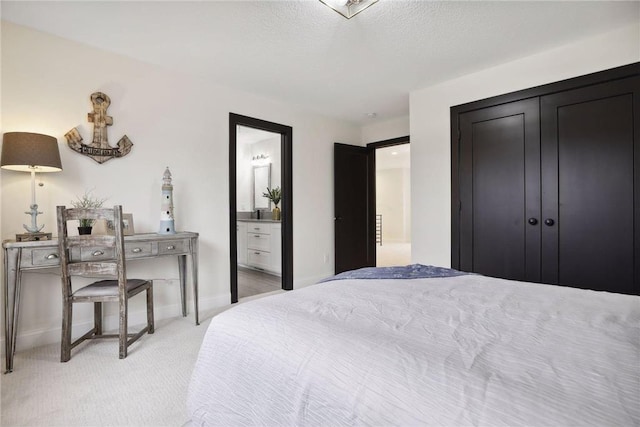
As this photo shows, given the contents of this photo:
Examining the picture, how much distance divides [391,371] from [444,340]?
25 cm

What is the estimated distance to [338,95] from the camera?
3.88 meters

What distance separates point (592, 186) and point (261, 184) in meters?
4.85

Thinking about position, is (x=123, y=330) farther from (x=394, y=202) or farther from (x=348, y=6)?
(x=394, y=202)

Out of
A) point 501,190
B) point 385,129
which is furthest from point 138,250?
point 385,129

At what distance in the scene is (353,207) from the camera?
5.03 meters

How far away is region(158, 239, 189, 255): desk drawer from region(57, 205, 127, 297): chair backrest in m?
0.41

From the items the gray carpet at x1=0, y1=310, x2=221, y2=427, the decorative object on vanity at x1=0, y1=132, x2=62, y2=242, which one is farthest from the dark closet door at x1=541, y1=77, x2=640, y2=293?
the decorative object on vanity at x1=0, y1=132, x2=62, y2=242

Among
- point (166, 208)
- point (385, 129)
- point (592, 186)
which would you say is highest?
point (385, 129)

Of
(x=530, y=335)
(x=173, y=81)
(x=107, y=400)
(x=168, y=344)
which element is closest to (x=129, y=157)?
(x=173, y=81)

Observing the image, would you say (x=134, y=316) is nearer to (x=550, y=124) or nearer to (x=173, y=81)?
(x=173, y=81)

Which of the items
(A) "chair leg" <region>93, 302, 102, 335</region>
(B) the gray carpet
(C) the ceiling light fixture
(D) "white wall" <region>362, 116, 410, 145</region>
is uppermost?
(C) the ceiling light fixture

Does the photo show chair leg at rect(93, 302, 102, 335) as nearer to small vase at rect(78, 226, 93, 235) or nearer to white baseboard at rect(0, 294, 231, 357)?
white baseboard at rect(0, 294, 231, 357)

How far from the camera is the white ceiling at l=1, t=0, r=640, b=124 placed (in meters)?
2.21

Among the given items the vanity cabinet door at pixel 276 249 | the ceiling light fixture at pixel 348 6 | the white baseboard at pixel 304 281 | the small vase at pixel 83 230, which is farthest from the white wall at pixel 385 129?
the small vase at pixel 83 230
